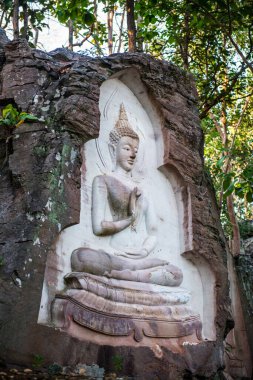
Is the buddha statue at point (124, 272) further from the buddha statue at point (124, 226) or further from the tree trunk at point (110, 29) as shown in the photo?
the tree trunk at point (110, 29)

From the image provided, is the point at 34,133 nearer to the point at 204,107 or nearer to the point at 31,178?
the point at 31,178

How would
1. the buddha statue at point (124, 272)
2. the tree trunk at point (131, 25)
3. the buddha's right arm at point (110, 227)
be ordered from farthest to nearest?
the tree trunk at point (131, 25) < the buddha's right arm at point (110, 227) < the buddha statue at point (124, 272)

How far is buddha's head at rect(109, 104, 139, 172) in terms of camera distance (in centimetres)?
639

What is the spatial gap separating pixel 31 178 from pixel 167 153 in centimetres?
203

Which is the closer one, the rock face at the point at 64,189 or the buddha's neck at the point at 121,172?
the rock face at the point at 64,189

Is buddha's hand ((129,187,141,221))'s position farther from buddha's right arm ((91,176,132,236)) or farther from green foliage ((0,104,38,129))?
green foliage ((0,104,38,129))

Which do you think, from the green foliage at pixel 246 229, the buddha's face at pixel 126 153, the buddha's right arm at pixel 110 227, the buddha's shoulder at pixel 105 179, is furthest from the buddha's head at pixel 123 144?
the green foliage at pixel 246 229

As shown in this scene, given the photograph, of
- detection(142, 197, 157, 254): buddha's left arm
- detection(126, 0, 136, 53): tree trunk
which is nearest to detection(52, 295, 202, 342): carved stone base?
detection(142, 197, 157, 254): buddha's left arm

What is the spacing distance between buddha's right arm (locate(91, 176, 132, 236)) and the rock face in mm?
350

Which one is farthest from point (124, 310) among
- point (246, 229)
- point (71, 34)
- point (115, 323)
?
point (71, 34)

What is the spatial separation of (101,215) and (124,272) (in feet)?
2.18

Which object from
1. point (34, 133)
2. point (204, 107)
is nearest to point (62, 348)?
point (34, 133)

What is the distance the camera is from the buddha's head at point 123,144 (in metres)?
6.39

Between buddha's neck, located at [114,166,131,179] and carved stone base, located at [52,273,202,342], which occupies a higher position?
buddha's neck, located at [114,166,131,179]
